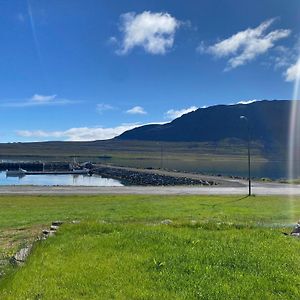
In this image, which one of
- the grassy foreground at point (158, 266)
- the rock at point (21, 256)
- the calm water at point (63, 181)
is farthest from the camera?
the calm water at point (63, 181)

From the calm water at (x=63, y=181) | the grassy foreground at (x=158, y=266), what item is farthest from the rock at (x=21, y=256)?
the calm water at (x=63, y=181)

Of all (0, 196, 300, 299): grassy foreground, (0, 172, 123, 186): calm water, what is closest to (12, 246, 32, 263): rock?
(0, 196, 300, 299): grassy foreground

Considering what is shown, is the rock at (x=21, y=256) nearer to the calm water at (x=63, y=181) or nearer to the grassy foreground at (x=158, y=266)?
the grassy foreground at (x=158, y=266)

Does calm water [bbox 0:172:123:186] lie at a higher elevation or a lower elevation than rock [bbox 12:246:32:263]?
lower

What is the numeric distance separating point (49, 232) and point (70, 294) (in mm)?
7670

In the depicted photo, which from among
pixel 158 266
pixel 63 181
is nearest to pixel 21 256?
pixel 158 266

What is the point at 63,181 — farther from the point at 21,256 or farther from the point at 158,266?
the point at 158,266

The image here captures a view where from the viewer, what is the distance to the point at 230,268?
11062mm

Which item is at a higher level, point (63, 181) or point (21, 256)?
point (21, 256)

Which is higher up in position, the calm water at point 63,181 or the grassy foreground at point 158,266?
the grassy foreground at point 158,266

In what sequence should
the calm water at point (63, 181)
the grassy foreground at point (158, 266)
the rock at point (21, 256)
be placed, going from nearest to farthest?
the grassy foreground at point (158, 266) < the rock at point (21, 256) < the calm water at point (63, 181)

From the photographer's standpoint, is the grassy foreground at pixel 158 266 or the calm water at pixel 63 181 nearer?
the grassy foreground at pixel 158 266

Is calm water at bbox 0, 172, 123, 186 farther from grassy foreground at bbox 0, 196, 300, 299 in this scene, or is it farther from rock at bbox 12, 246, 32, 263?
rock at bbox 12, 246, 32, 263

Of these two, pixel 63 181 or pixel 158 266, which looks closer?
pixel 158 266
